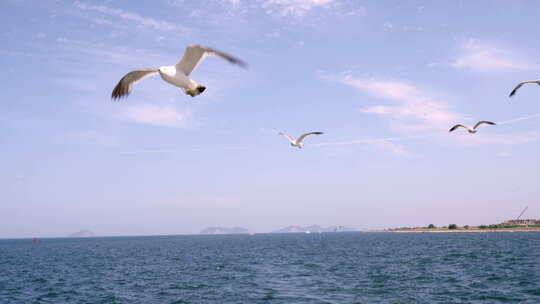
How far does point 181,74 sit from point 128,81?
185cm

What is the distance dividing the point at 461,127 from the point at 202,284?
30226 mm

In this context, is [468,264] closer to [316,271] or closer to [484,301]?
[316,271]

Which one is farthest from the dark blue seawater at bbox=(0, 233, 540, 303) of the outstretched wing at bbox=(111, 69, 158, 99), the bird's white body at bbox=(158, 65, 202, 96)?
the bird's white body at bbox=(158, 65, 202, 96)

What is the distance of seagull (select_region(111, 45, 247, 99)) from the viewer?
9750 millimetres

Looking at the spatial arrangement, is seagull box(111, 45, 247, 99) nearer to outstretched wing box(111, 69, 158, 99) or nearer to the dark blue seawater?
outstretched wing box(111, 69, 158, 99)

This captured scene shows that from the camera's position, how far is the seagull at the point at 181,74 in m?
9.75

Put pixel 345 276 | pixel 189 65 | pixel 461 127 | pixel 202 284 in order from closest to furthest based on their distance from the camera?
pixel 189 65 < pixel 461 127 < pixel 202 284 < pixel 345 276

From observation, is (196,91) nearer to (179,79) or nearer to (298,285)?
(179,79)

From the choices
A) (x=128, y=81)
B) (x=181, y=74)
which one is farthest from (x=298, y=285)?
(x=181, y=74)

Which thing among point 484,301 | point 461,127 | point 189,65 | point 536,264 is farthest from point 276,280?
point 189,65

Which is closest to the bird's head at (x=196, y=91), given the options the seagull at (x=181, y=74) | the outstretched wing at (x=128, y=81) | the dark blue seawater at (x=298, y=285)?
the seagull at (x=181, y=74)

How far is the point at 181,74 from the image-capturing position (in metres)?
10.0

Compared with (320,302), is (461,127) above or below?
above

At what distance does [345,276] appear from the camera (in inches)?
1869
